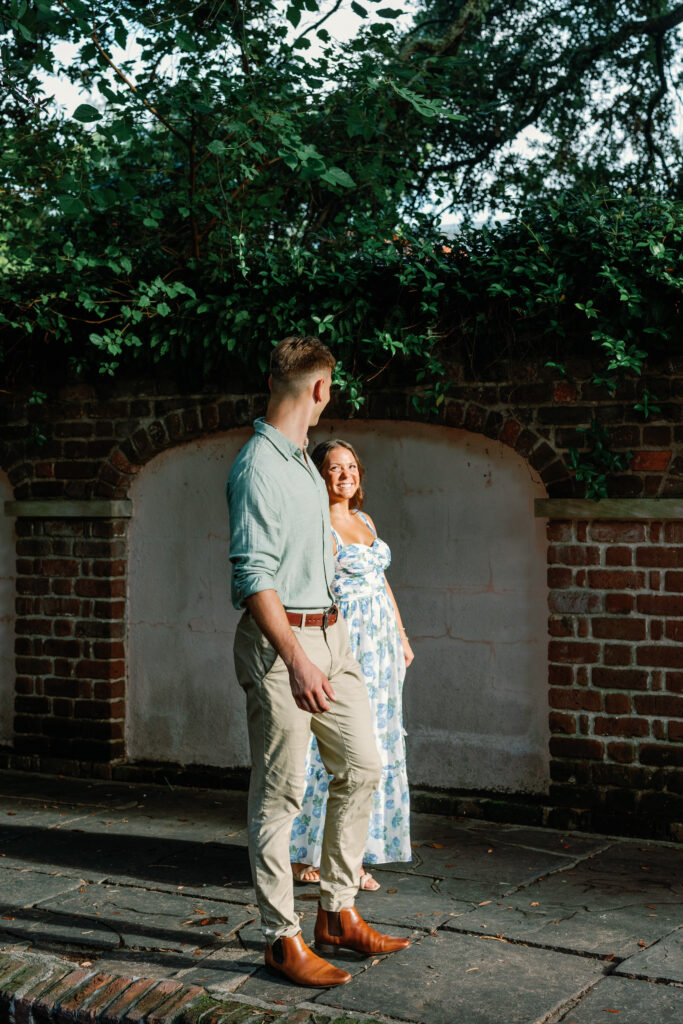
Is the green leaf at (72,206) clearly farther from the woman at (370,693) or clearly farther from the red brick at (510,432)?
the red brick at (510,432)

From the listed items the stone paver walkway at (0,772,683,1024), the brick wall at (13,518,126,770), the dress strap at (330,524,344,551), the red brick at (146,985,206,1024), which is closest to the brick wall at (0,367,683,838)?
the stone paver walkway at (0,772,683,1024)

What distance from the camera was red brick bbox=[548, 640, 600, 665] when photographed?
216 inches

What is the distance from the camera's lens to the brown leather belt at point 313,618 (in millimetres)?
3514

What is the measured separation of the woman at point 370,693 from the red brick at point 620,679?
126 centimetres

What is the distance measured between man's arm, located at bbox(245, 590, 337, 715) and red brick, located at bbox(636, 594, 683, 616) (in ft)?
8.39

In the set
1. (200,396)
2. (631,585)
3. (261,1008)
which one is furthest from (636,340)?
(261,1008)

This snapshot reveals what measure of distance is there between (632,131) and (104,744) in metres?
7.71

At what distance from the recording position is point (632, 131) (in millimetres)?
10477

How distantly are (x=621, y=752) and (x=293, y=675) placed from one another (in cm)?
274

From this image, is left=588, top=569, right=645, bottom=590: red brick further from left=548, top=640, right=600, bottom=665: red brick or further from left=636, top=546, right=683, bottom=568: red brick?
left=548, top=640, right=600, bottom=665: red brick

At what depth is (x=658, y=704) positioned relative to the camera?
5363 millimetres

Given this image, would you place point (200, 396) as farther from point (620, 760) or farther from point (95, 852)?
point (620, 760)

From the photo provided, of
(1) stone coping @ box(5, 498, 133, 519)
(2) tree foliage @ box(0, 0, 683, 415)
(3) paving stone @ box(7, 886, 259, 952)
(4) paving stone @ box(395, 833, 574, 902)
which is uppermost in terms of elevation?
(2) tree foliage @ box(0, 0, 683, 415)

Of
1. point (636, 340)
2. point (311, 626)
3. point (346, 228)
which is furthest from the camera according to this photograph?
point (346, 228)
